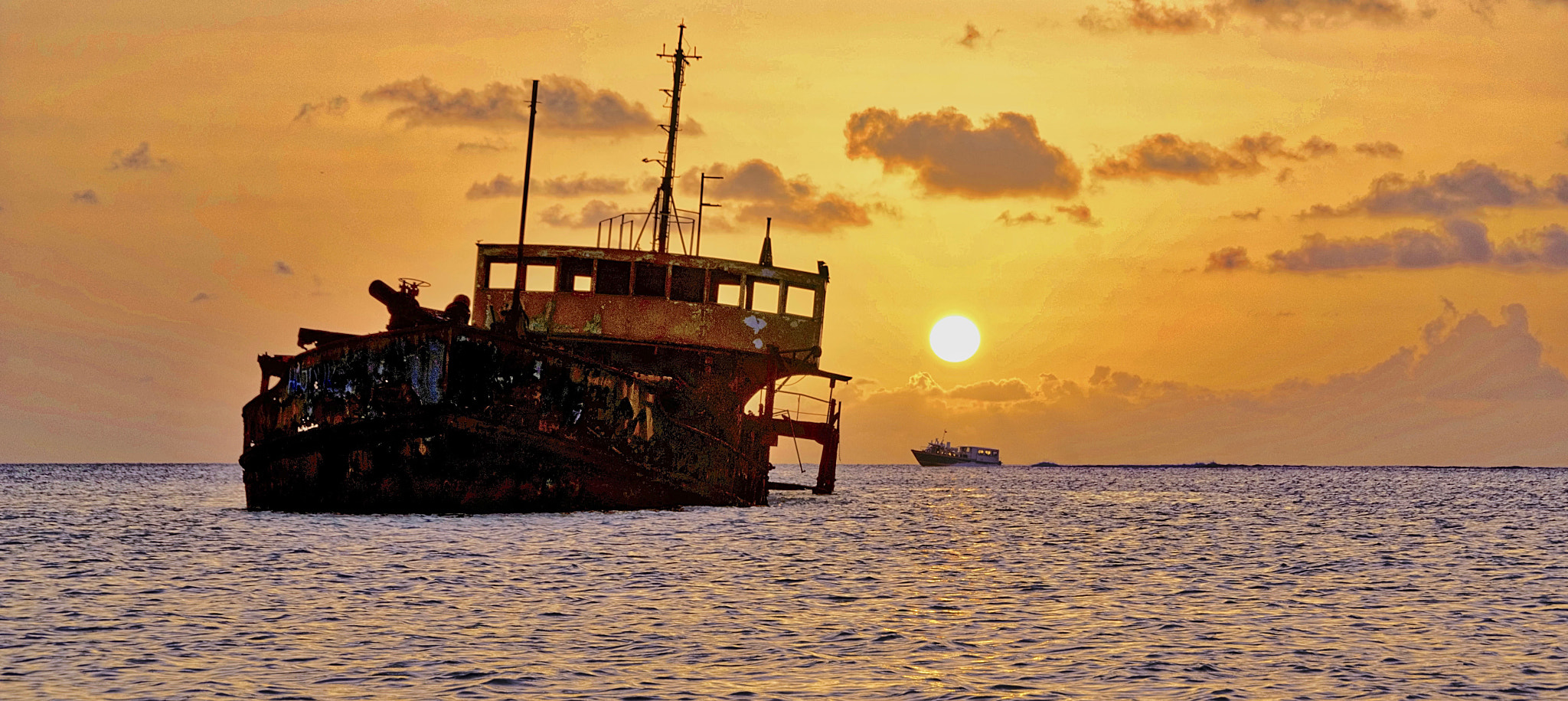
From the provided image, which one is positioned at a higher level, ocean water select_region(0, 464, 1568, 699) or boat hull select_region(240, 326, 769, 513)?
boat hull select_region(240, 326, 769, 513)

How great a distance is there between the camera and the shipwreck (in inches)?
916

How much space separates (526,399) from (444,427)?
4.75 ft

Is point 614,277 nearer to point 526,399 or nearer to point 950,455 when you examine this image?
point 526,399

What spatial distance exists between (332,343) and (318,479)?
7.90 feet

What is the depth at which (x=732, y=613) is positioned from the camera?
1459 cm

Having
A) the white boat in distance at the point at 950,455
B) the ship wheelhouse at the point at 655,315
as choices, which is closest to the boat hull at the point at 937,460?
the white boat in distance at the point at 950,455

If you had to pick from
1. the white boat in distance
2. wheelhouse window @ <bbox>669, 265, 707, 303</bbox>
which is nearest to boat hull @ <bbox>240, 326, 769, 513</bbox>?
wheelhouse window @ <bbox>669, 265, 707, 303</bbox>

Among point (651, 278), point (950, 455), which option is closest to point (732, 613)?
point (651, 278)

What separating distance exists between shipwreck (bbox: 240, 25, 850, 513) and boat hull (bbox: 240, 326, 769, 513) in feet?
0.09

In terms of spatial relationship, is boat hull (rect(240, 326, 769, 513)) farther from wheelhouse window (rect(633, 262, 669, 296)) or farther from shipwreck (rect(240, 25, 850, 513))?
wheelhouse window (rect(633, 262, 669, 296))

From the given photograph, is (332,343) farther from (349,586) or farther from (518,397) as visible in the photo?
(349,586)

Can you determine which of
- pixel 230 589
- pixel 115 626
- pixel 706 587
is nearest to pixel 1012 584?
pixel 706 587

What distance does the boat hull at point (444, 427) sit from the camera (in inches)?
912

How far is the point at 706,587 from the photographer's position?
16.8 meters
